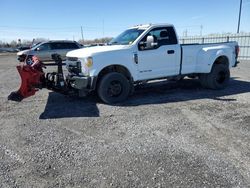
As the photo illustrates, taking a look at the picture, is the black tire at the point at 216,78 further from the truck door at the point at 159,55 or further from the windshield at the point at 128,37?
the windshield at the point at 128,37

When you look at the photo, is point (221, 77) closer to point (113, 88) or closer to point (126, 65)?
point (126, 65)

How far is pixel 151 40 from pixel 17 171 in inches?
189

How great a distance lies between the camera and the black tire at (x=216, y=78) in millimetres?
8727

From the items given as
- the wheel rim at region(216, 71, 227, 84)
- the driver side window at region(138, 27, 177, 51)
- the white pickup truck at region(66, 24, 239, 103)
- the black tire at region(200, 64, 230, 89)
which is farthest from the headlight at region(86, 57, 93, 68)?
the wheel rim at region(216, 71, 227, 84)

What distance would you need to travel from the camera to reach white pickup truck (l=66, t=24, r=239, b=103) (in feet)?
22.6

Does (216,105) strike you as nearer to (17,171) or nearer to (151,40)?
(151,40)

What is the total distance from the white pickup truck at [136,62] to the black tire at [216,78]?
0.03 metres

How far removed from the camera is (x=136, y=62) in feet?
24.0

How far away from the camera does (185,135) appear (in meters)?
4.91

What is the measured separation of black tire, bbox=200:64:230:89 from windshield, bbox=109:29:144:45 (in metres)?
2.72

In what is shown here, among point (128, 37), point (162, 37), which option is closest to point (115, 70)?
point (128, 37)

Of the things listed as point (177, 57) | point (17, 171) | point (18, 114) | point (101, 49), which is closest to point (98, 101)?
point (101, 49)

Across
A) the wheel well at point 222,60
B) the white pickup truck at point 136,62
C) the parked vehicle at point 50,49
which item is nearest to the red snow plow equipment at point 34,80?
the white pickup truck at point 136,62

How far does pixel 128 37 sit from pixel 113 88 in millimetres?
1670
